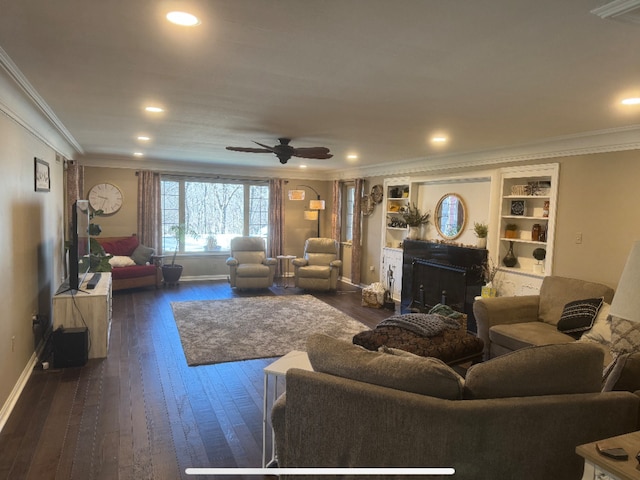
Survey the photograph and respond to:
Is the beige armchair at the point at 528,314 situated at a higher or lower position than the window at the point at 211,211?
lower

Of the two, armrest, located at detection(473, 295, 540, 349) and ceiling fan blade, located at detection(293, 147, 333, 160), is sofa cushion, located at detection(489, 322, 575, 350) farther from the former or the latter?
ceiling fan blade, located at detection(293, 147, 333, 160)

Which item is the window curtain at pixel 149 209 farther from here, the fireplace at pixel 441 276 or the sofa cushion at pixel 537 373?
the sofa cushion at pixel 537 373

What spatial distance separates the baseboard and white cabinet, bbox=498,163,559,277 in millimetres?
5137

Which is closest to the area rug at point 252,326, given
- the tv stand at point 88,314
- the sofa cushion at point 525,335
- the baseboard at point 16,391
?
the tv stand at point 88,314

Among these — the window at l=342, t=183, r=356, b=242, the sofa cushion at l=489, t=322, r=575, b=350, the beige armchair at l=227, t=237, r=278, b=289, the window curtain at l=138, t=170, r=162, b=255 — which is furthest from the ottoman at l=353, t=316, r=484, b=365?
the window curtain at l=138, t=170, r=162, b=255

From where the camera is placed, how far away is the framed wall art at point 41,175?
157 inches

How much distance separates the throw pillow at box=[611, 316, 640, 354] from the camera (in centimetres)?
298

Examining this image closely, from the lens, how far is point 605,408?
6.03ft

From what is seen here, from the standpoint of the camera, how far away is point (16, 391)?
10.6 ft

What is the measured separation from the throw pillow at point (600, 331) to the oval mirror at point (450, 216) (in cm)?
268

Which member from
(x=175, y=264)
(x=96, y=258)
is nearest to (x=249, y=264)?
(x=175, y=264)

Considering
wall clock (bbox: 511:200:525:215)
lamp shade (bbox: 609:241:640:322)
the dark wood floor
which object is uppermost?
wall clock (bbox: 511:200:525:215)

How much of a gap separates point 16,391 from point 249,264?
4683mm

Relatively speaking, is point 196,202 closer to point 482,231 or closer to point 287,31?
point 482,231
